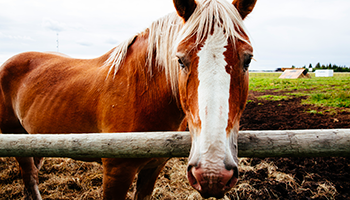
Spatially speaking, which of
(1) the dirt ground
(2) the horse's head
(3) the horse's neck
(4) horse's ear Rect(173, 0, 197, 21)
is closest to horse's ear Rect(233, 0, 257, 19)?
(2) the horse's head

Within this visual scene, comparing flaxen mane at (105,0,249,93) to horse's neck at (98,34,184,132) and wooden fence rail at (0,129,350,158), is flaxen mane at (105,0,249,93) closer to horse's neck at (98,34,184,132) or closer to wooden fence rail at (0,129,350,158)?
horse's neck at (98,34,184,132)

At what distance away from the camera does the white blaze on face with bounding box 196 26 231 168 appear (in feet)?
3.64

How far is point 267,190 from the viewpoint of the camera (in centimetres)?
312

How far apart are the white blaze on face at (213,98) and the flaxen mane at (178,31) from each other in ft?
0.31

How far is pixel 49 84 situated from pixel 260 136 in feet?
8.69

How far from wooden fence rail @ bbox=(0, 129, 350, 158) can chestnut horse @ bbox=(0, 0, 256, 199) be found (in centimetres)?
19

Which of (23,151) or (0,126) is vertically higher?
(23,151)

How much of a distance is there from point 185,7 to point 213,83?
2.67 feet

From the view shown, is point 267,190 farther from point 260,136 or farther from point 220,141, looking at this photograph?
point 220,141

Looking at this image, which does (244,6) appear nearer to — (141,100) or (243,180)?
(141,100)

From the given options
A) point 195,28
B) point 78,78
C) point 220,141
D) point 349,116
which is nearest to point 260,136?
point 220,141

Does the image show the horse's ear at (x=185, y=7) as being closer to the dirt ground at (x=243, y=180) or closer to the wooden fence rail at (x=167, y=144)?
the wooden fence rail at (x=167, y=144)

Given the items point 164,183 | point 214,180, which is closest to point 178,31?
point 214,180

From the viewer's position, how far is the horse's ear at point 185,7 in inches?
64.8
